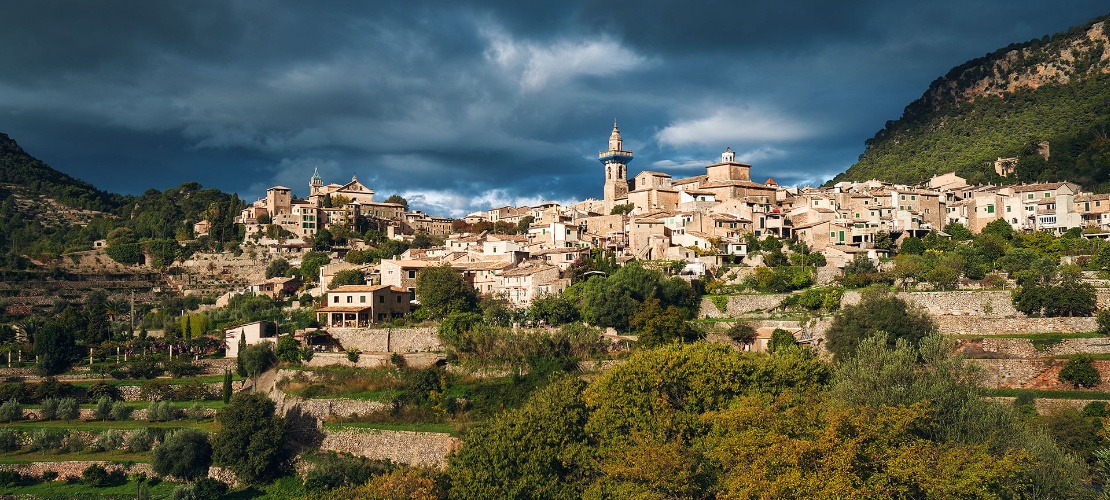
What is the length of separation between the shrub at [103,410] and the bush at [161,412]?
193cm

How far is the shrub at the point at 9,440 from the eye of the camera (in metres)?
37.5

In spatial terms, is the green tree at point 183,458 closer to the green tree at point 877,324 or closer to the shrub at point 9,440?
the shrub at point 9,440

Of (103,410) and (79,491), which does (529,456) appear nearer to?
(79,491)

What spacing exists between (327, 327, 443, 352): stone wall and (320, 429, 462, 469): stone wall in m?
8.10

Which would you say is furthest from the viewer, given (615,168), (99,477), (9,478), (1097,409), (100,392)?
(615,168)

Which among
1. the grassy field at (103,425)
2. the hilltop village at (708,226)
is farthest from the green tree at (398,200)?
the grassy field at (103,425)

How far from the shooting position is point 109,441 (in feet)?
123

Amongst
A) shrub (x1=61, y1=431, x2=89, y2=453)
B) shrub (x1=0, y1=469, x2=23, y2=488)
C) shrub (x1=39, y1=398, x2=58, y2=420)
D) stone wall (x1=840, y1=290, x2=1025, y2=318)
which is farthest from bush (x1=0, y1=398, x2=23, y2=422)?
stone wall (x1=840, y1=290, x2=1025, y2=318)

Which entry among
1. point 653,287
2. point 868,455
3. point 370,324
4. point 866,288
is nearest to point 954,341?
point 866,288

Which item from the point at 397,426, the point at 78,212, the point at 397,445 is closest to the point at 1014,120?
the point at 397,426

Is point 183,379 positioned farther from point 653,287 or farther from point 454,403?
point 653,287

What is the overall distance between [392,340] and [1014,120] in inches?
2873

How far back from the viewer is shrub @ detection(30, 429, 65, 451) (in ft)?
123

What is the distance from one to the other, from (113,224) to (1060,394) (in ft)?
287
